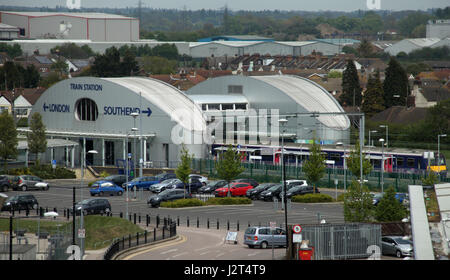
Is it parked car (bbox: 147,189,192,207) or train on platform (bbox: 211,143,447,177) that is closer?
parked car (bbox: 147,189,192,207)

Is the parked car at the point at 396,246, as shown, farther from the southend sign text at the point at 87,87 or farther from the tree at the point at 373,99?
the tree at the point at 373,99

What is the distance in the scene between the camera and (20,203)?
51281mm

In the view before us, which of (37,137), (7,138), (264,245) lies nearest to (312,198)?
(264,245)

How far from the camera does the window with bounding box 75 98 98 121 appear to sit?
275 feet

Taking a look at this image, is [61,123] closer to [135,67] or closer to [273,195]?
[273,195]

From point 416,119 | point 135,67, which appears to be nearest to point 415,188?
→ point 416,119

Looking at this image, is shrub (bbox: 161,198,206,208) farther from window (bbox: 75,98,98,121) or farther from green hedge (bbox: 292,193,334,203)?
window (bbox: 75,98,98,121)

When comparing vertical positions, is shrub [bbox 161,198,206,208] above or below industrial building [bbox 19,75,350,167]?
below

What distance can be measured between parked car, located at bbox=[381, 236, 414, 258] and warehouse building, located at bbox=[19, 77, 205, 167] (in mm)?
39227

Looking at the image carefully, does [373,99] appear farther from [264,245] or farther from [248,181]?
[264,245]

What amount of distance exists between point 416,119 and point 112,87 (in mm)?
40936

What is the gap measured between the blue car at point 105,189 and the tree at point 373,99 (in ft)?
191

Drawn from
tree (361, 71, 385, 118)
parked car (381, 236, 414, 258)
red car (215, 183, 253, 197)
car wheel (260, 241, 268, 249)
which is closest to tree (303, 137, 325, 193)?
red car (215, 183, 253, 197)

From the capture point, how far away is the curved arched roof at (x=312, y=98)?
87.4 metres
